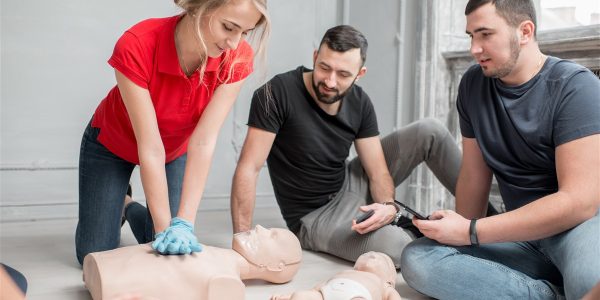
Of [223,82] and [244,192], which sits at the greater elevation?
[223,82]

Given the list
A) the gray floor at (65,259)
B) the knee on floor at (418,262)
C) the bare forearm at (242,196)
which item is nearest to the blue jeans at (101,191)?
the gray floor at (65,259)

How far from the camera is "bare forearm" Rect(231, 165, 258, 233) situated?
8.09 feet

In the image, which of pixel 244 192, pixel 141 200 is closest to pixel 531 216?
pixel 244 192

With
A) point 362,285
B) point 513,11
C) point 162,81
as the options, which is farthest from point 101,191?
point 513,11

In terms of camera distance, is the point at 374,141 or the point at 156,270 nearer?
the point at 156,270

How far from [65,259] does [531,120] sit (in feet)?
6.10

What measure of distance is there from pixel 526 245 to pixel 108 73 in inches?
103

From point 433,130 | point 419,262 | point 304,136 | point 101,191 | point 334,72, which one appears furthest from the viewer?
point 433,130

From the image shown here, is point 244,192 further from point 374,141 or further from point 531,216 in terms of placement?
point 531,216

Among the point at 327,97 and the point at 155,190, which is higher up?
the point at 327,97

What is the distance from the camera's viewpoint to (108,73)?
3607 millimetres

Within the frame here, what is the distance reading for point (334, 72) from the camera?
8.04 ft

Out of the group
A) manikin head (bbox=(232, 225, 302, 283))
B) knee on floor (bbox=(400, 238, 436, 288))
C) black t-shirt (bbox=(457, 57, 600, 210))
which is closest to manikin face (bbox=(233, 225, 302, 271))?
manikin head (bbox=(232, 225, 302, 283))

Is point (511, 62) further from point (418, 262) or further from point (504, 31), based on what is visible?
point (418, 262)
